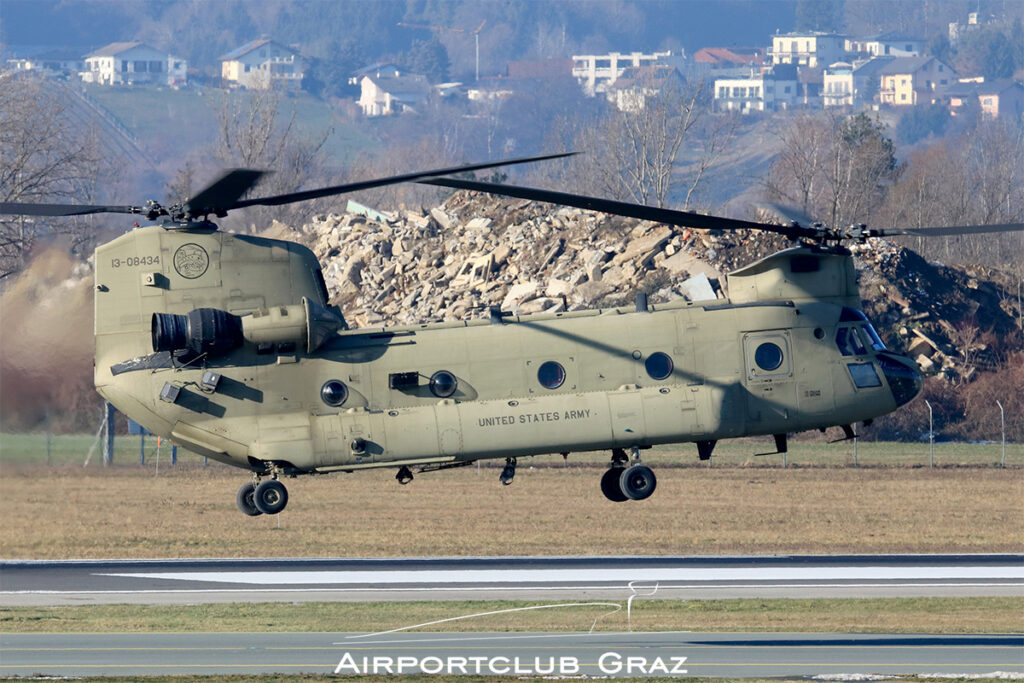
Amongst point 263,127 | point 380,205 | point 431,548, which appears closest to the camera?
point 431,548

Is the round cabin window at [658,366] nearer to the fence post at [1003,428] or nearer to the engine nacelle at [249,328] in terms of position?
the engine nacelle at [249,328]

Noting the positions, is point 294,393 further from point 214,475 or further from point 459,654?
point 214,475

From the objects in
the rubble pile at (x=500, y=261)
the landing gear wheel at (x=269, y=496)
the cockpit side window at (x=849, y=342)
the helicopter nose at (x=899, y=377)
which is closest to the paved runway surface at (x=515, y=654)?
the helicopter nose at (x=899, y=377)

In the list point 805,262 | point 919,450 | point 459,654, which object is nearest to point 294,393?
point 805,262

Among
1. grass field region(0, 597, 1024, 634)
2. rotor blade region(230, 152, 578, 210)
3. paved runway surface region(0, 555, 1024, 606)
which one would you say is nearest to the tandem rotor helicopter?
rotor blade region(230, 152, 578, 210)

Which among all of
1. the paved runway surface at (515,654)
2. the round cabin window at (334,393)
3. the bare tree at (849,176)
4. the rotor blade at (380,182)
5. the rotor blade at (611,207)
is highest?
the bare tree at (849,176)

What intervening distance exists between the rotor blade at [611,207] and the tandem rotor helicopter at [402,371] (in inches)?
7.2

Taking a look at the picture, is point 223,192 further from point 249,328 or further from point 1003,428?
point 1003,428

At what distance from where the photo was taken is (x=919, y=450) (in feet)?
237

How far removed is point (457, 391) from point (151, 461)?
4087cm

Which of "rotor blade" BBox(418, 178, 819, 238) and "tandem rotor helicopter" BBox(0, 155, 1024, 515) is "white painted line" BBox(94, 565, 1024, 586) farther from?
"rotor blade" BBox(418, 178, 819, 238)

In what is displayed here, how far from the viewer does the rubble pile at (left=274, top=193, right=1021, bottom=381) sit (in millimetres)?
79812

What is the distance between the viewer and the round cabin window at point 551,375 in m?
29.2

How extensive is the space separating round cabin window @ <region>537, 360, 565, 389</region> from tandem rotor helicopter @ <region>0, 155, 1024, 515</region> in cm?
3
